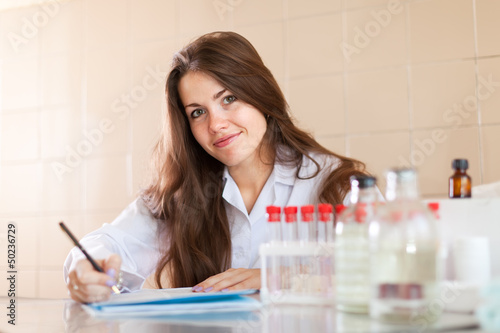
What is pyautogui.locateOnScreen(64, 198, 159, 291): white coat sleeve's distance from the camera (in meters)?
1.50

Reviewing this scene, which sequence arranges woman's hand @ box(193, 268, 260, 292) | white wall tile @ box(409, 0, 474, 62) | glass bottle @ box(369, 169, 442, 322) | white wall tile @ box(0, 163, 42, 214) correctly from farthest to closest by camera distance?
white wall tile @ box(0, 163, 42, 214) < white wall tile @ box(409, 0, 474, 62) < woman's hand @ box(193, 268, 260, 292) < glass bottle @ box(369, 169, 442, 322)

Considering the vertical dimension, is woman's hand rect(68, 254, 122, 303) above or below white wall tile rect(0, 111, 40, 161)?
below

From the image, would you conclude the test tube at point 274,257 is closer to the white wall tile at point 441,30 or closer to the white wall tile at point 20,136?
the white wall tile at point 441,30

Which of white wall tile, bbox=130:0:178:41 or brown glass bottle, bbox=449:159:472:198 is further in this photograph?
white wall tile, bbox=130:0:178:41

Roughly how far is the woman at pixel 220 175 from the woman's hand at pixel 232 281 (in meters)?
0.35

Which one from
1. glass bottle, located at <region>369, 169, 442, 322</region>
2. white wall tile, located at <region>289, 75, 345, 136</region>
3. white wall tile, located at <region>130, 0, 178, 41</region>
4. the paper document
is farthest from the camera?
white wall tile, located at <region>130, 0, 178, 41</region>

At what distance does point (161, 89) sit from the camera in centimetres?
251

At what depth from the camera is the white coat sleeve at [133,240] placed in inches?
59.2

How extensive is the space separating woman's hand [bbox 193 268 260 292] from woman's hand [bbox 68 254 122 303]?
0.19 m

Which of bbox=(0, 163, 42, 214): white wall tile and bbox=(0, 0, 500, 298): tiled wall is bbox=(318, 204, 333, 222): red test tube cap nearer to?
bbox=(0, 0, 500, 298): tiled wall

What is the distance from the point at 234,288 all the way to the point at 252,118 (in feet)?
2.02

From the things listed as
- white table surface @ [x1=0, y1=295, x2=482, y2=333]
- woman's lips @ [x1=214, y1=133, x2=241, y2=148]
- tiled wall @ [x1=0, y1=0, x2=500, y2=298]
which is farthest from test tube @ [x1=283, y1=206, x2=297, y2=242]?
tiled wall @ [x1=0, y1=0, x2=500, y2=298]

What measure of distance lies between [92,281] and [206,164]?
84 centimetres

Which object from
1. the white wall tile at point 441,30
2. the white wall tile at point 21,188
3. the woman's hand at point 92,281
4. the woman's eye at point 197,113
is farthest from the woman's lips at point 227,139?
the white wall tile at point 21,188
